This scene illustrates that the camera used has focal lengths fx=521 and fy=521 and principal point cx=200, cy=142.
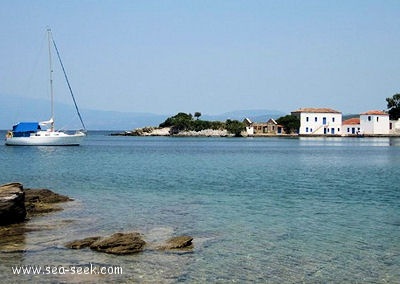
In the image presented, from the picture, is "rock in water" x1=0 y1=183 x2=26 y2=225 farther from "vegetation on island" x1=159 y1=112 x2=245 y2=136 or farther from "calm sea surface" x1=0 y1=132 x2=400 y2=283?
"vegetation on island" x1=159 y1=112 x2=245 y2=136

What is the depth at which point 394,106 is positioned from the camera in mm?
161875

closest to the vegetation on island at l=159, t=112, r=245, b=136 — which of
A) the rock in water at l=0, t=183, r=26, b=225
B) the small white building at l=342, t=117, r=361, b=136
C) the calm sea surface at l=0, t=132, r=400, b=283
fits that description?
the small white building at l=342, t=117, r=361, b=136

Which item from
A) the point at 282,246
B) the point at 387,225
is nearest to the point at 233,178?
the point at 387,225

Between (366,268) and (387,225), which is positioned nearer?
(366,268)

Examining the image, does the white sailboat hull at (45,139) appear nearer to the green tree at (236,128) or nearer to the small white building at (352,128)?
the green tree at (236,128)

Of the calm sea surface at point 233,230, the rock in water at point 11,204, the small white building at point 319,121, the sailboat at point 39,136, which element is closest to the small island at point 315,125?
the small white building at point 319,121

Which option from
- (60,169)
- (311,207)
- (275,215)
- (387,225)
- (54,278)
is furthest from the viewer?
(60,169)

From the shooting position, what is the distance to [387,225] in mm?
19234

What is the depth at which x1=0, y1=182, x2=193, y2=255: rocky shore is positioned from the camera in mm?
15227

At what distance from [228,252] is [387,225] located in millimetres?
7360

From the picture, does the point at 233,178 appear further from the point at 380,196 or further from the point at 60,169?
the point at 60,169

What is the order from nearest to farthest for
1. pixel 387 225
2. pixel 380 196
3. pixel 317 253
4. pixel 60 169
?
pixel 317 253, pixel 387 225, pixel 380 196, pixel 60 169

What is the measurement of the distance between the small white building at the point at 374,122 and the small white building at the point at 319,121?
23.0ft

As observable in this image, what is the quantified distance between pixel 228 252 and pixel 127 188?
1754 centimetres
